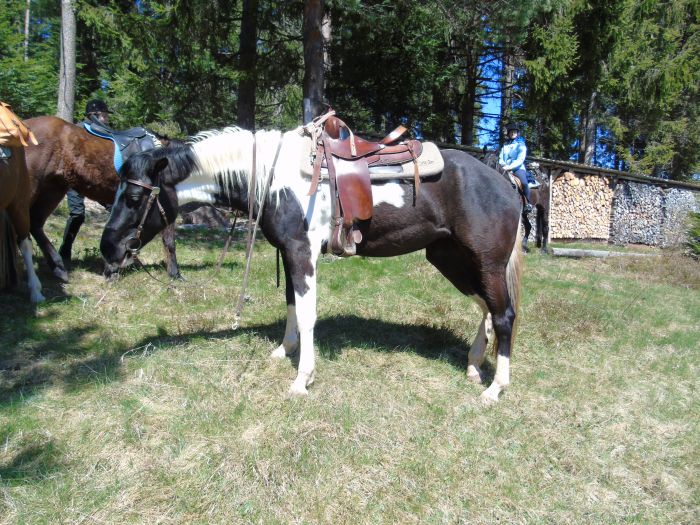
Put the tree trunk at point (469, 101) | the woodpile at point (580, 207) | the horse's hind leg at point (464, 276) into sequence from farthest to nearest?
1. the tree trunk at point (469, 101)
2. the woodpile at point (580, 207)
3. the horse's hind leg at point (464, 276)

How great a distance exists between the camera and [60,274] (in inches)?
213

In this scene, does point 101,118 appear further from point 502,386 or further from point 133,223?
point 502,386

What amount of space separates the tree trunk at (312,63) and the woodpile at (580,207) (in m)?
9.57

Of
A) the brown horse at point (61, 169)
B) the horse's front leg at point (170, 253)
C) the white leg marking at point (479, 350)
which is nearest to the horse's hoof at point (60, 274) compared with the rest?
the brown horse at point (61, 169)

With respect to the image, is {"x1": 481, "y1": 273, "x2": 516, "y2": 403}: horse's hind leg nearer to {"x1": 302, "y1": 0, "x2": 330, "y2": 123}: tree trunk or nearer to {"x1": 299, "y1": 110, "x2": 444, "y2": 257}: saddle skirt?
{"x1": 299, "y1": 110, "x2": 444, "y2": 257}: saddle skirt

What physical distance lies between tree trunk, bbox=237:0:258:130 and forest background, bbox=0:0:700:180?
0.03m

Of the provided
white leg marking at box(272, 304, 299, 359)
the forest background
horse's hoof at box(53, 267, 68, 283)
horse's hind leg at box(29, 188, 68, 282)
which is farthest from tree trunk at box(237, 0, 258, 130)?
white leg marking at box(272, 304, 299, 359)

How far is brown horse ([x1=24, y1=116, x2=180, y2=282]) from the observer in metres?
5.25

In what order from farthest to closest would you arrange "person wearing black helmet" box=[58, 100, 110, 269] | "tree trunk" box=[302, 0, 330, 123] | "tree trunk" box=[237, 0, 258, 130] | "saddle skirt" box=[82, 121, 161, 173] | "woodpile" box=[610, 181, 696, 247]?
"woodpile" box=[610, 181, 696, 247], "tree trunk" box=[237, 0, 258, 130], "tree trunk" box=[302, 0, 330, 123], "person wearing black helmet" box=[58, 100, 110, 269], "saddle skirt" box=[82, 121, 161, 173]

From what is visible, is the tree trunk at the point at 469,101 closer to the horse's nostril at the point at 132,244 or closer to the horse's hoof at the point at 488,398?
the horse's hoof at the point at 488,398

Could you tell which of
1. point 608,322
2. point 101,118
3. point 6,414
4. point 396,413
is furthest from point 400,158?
point 101,118

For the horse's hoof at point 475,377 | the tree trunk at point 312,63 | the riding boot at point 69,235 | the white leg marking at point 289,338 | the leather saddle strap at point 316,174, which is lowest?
the horse's hoof at point 475,377

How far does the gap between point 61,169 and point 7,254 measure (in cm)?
113

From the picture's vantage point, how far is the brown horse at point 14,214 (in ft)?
13.9
